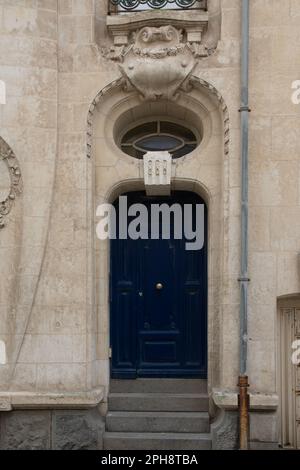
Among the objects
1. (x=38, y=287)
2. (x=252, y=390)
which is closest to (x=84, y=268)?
(x=38, y=287)

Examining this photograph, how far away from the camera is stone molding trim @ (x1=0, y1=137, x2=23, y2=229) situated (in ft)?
28.2

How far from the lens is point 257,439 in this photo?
8234 mm

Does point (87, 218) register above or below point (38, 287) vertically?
above

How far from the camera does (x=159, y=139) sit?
945 centimetres

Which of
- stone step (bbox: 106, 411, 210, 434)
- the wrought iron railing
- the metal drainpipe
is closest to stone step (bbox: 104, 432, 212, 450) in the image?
stone step (bbox: 106, 411, 210, 434)

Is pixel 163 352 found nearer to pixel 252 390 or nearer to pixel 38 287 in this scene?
pixel 252 390

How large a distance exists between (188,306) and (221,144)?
2.34 metres

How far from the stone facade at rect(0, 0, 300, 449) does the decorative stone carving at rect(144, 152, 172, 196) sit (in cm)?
10

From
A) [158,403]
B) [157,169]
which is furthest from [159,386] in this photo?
[157,169]

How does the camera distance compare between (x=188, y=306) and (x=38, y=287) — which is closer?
(x=38, y=287)

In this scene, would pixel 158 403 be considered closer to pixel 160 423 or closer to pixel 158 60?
pixel 160 423

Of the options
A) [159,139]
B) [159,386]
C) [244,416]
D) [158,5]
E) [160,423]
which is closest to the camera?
[244,416]

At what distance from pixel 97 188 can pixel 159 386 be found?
290cm

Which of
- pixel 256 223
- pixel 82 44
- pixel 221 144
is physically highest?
pixel 82 44
